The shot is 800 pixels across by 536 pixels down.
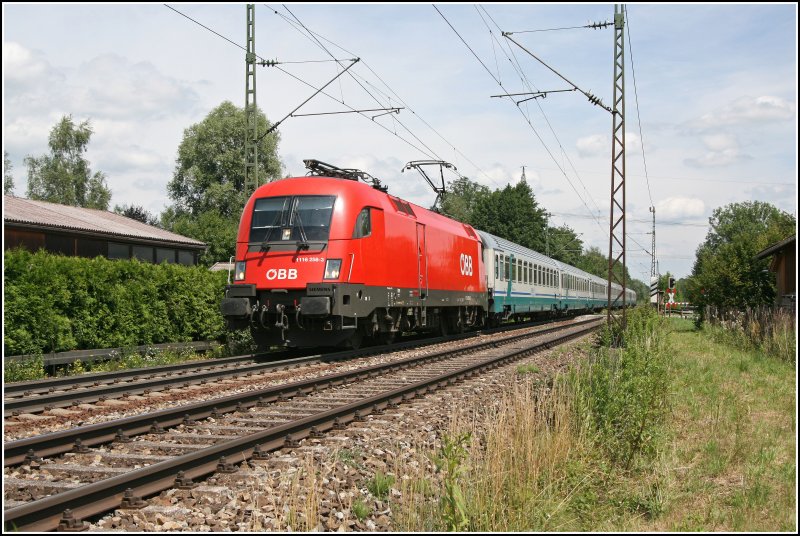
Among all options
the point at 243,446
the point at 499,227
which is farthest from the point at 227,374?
the point at 499,227

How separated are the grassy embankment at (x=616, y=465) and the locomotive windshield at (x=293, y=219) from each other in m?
6.25

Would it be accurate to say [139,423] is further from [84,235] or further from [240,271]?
[84,235]

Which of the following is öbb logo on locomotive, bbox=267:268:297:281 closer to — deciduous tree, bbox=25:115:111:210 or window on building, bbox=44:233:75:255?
window on building, bbox=44:233:75:255

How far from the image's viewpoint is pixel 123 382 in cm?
1192

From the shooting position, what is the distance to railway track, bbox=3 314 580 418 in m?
9.38

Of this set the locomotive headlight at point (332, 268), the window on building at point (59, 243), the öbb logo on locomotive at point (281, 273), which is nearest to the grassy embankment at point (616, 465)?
the locomotive headlight at point (332, 268)

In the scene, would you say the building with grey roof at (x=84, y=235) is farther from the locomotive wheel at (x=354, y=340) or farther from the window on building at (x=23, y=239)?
the locomotive wheel at (x=354, y=340)

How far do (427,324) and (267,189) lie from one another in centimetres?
681

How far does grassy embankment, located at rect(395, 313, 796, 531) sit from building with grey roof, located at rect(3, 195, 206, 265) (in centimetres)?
1666

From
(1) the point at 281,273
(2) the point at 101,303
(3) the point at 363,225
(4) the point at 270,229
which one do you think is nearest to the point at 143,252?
(2) the point at 101,303

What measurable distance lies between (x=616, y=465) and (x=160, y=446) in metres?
4.45

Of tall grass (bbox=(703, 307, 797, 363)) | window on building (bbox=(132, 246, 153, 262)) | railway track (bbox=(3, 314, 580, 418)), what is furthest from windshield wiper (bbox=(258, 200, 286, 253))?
window on building (bbox=(132, 246, 153, 262))

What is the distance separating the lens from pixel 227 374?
12383mm

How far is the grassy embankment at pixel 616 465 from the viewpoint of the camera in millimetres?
5508
